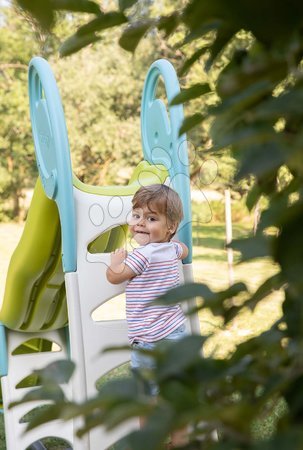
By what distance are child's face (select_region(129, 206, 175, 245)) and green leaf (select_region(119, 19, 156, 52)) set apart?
2639mm

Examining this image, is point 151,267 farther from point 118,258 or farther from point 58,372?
point 58,372

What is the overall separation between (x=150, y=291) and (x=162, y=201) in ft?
1.20

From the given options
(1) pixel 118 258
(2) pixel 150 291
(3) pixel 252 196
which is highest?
(3) pixel 252 196

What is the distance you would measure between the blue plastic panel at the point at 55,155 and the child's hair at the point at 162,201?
281 millimetres

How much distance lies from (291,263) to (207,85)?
32 cm

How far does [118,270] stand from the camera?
347 centimetres

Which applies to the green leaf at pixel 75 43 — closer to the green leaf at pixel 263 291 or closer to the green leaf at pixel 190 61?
the green leaf at pixel 190 61

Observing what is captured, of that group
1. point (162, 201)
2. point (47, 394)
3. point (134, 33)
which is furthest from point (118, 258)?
point (47, 394)

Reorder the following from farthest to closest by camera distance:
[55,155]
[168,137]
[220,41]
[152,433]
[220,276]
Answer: [220,276] → [168,137] → [55,155] → [220,41] → [152,433]

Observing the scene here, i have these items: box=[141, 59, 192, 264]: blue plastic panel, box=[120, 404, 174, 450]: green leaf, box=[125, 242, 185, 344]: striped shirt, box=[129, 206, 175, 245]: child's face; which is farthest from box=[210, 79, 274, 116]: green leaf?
box=[129, 206, 175, 245]: child's face

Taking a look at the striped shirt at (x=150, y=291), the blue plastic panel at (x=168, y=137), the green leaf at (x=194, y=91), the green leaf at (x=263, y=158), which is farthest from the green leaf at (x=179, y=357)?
the striped shirt at (x=150, y=291)

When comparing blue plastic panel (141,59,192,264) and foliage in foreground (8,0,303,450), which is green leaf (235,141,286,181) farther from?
blue plastic panel (141,59,192,264)

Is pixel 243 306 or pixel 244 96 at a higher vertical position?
pixel 244 96

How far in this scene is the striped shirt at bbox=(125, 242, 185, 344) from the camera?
3.41 m
